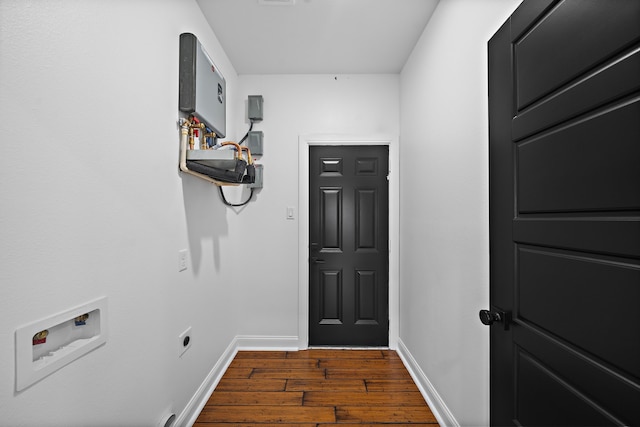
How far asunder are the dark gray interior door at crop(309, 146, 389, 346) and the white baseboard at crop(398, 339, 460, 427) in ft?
1.26

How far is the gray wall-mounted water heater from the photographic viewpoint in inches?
72.1

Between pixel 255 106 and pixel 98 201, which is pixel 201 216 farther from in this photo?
pixel 255 106

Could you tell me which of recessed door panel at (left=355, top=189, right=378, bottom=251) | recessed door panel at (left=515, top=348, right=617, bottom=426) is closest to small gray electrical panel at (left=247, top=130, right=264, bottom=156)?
recessed door panel at (left=355, top=189, right=378, bottom=251)

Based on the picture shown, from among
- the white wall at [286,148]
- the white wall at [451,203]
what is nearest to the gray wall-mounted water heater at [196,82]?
the white wall at [286,148]

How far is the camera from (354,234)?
3.10 meters

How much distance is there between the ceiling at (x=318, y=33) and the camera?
6.90 feet

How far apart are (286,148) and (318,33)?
103cm

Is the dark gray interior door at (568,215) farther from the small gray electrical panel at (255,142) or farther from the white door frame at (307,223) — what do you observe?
the small gray electrical panel at (255,142)

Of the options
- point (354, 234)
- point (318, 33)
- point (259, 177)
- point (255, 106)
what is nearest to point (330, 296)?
point (354, 234)

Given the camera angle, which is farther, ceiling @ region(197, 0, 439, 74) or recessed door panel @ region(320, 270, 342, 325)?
recessed door panel @ region(320, 270, 342, 325)

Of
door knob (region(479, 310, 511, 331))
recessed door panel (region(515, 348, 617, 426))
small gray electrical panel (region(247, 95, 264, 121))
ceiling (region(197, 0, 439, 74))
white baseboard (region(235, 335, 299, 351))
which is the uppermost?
ceiling (region(197, 0, 439, 74))

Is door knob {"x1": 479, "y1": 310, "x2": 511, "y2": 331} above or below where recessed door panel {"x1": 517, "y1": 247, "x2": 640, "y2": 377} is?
below

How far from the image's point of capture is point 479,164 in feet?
5.04

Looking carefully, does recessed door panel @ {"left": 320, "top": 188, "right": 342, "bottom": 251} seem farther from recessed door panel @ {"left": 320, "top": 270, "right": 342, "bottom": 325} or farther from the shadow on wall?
the shadow on wall
